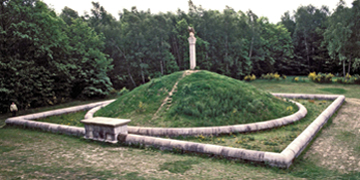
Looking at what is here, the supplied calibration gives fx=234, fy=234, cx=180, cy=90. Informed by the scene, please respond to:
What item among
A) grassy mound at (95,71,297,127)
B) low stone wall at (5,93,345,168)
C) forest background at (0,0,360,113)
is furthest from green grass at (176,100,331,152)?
forest background at (0,0,360,113)

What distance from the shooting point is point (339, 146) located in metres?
6.42

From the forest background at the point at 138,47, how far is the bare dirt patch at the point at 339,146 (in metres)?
14.5

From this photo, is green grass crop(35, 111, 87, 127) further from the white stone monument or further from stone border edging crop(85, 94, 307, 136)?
the white stone monument

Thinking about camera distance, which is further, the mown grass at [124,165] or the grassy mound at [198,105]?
the grassy mound at [198,105]

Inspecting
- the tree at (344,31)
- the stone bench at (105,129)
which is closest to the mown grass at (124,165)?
the stone bench at (105,129)

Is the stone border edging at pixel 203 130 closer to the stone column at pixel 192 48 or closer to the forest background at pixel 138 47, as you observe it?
the stone column at pixel 192 48

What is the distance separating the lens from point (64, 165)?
4.97 m

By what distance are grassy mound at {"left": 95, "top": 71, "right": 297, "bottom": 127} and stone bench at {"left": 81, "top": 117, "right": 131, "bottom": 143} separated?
68.3 inches

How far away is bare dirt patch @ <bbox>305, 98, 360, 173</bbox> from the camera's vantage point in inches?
206

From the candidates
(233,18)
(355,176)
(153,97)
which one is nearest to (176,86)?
(153,97)

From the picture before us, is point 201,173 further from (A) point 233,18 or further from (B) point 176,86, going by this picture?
(A) point 233,18

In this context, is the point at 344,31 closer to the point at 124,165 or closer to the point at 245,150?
the point at 245,150

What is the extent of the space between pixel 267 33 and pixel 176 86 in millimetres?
26240

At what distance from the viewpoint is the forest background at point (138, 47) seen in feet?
47.9
